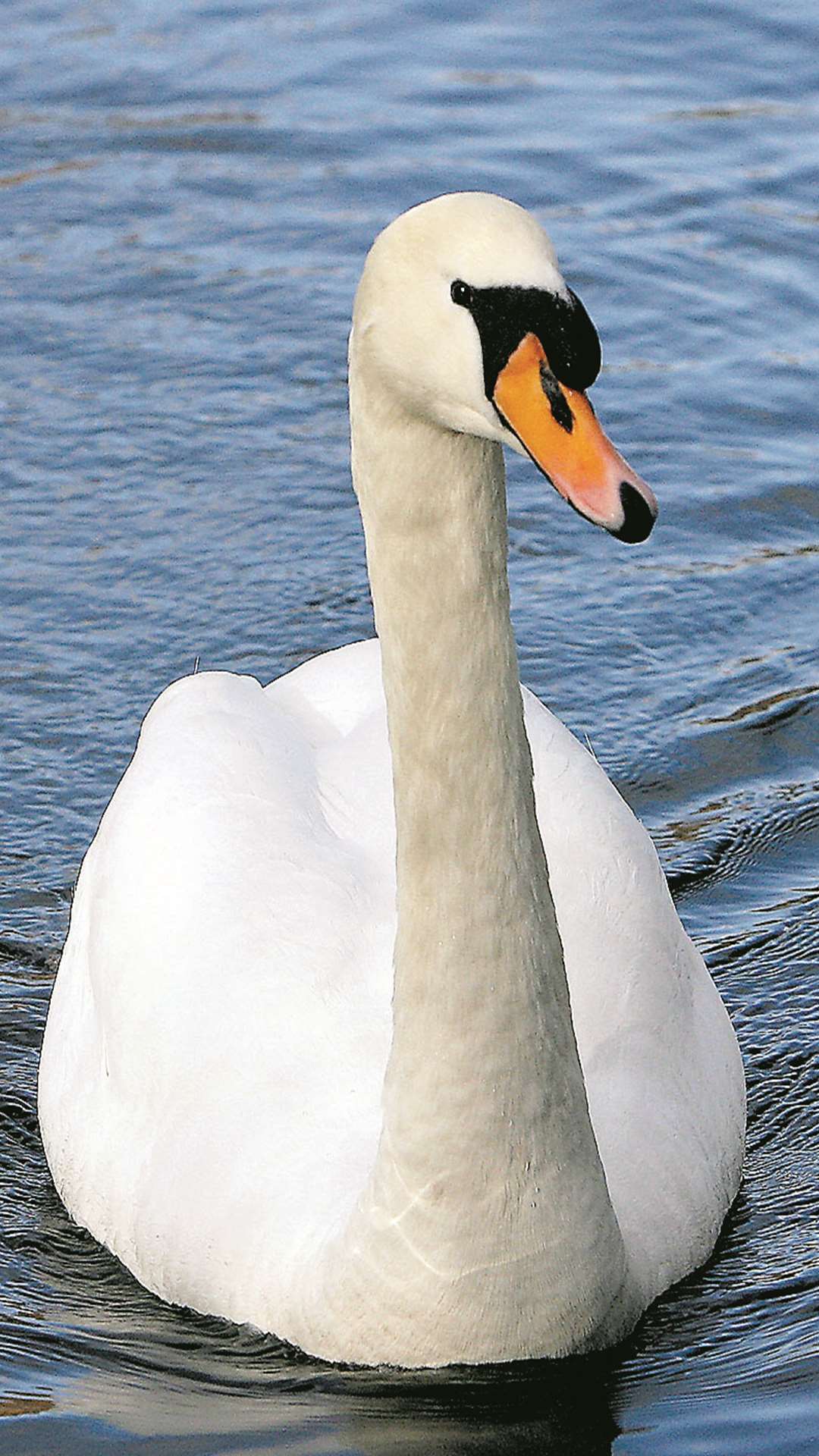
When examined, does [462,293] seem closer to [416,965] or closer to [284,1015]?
[416,965]

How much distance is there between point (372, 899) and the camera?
17.5ft

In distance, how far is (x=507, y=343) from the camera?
3600 millimetres

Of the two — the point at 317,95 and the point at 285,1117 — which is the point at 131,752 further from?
the point at 317,95

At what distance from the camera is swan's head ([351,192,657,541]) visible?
3.55 metres

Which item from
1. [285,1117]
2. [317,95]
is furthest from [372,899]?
[317,95]

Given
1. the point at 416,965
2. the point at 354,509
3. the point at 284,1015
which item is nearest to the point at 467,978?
the point at 416,965

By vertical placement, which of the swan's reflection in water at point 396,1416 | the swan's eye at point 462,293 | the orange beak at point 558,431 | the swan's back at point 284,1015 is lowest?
the swan's reflection in water at point 396,1416

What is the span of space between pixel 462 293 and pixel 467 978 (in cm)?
118

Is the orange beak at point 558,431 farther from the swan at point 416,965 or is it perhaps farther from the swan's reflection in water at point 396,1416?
the swan's reflection in water at point 396,1416

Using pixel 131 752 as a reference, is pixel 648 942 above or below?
above

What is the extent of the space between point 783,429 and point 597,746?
204cm

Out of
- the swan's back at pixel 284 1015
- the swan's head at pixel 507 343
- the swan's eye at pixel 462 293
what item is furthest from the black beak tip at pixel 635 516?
the swan's back at pixel 284 1015

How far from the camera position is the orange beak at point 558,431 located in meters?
3.54

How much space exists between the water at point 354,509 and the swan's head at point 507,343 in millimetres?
1821
